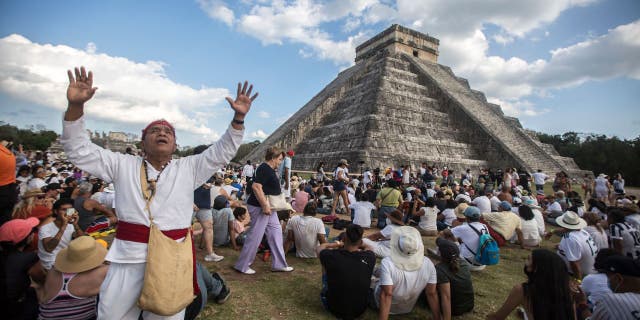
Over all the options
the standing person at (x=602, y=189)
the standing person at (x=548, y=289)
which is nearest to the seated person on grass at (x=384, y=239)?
the standing person at (x=548, y=289)

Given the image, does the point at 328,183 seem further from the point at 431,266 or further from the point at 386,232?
the point at 431,266

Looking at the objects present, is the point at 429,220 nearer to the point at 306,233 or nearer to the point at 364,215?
the point at 364,215

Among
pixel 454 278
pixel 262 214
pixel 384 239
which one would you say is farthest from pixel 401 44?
pixel 454 278

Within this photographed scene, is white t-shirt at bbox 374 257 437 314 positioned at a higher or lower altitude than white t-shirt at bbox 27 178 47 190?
lower

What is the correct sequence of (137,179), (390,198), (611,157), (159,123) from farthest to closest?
(611,157) → (390,198) → (159,123) → (137,179)

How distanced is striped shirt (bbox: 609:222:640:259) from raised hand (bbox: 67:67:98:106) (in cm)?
718

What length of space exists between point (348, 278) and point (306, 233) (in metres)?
2.38

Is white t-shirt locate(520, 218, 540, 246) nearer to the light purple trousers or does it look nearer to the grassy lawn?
the grassy lawn

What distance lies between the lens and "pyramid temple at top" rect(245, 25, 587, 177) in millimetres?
21828

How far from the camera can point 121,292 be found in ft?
6.84

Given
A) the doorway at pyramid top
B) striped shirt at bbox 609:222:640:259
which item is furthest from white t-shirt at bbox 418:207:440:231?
the doorway at pyramid top

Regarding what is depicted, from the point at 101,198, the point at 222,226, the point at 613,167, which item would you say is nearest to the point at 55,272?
the point at 222,226

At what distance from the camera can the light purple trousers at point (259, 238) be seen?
5016mm

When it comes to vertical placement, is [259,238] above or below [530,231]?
above
